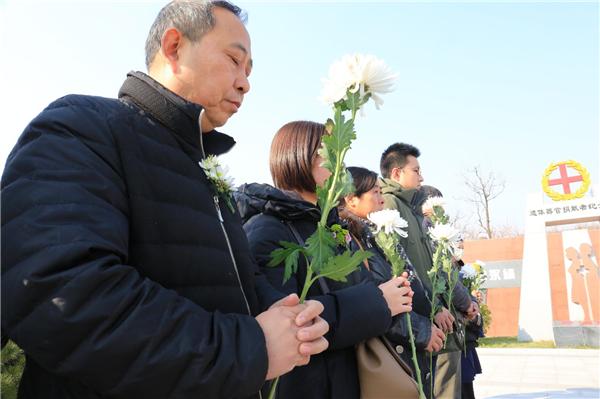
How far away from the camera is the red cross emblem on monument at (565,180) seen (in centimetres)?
1562

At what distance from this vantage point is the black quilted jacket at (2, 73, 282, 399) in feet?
→ 3.02

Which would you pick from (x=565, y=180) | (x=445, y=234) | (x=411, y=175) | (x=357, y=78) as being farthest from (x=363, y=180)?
(x=565, y=180)

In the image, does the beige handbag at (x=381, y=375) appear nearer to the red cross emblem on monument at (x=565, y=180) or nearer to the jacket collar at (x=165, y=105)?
the jacket collar at (x=165, y=105)

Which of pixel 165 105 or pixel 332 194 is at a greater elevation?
pixel 165 105

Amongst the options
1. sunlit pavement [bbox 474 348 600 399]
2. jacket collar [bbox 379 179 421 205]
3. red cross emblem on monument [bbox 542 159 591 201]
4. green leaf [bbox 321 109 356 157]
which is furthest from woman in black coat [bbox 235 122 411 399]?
red cross emblem on monument [bbox 542 159 591 201]

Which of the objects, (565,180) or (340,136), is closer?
(340,136)

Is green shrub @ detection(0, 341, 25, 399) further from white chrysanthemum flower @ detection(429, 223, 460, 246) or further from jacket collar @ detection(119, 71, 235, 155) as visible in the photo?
white chrysanthemum flower @ detection(429, 223, 460, 246)

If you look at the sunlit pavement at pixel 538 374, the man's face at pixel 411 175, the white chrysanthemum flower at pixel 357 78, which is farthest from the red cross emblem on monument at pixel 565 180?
the white chrysanthemum flower at pixel 357 78

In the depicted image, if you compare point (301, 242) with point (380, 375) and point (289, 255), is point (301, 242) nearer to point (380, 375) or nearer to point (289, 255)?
point (380, 375)

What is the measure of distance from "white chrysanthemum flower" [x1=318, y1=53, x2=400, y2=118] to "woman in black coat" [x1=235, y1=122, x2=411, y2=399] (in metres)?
0.88

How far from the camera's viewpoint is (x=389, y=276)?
2.95 m

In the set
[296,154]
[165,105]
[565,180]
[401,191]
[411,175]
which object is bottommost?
[165,105]

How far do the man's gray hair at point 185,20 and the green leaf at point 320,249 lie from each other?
0.75m

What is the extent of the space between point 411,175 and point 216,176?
12.6 feet
